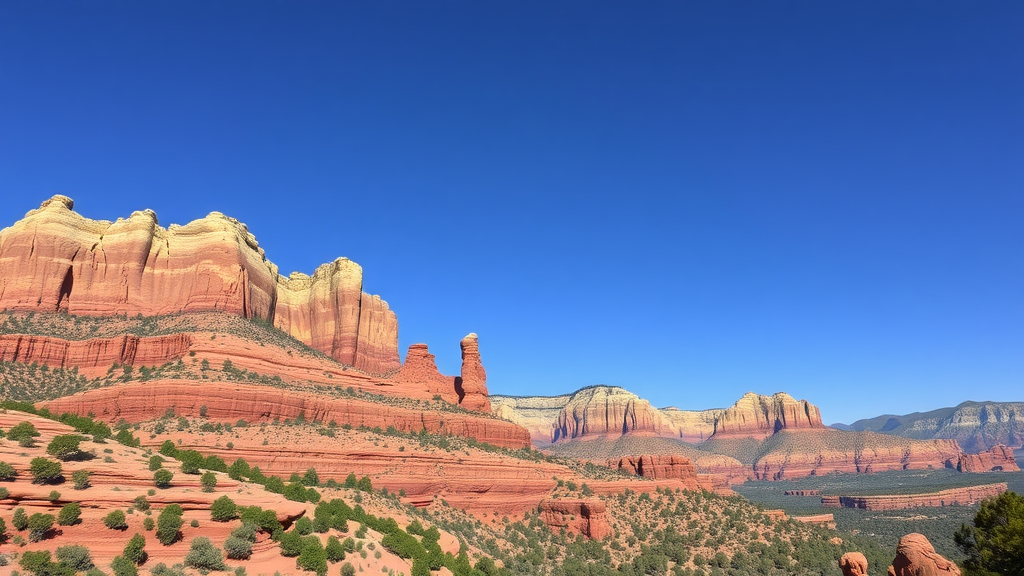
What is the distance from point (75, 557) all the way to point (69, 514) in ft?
6.37

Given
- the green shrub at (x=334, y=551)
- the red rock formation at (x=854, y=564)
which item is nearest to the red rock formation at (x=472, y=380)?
the green shrub at (x=334, y=551)

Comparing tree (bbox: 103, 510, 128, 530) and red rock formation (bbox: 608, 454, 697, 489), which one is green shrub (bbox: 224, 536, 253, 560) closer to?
tree (bbox: 103, 510, 128, 530)

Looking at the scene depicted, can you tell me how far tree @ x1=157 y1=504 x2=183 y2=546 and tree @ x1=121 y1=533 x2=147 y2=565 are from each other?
2.60 ft

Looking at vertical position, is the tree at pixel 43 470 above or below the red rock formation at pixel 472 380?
below

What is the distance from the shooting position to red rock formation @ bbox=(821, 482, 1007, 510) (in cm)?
11588

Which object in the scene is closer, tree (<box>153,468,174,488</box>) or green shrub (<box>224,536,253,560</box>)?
green shrub (<box>224,536,253,560</box>)

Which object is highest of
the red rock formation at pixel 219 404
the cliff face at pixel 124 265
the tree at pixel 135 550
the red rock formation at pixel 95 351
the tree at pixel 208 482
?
the cliff face at pixel 124 265

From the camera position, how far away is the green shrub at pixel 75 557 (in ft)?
68.7

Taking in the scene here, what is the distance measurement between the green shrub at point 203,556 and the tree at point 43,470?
6417 mm

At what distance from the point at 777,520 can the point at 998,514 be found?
1456 inches

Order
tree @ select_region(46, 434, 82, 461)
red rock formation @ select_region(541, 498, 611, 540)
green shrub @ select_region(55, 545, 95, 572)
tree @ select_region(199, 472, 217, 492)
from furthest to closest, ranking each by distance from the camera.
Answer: red rock formation @ select_region(541, 498, 611, 540), tree @ select_region(199, 472, 217, 492), tree @ select_region(46, 434, 82, 461), green shrub @ select_region(55, 545, 95, 572)

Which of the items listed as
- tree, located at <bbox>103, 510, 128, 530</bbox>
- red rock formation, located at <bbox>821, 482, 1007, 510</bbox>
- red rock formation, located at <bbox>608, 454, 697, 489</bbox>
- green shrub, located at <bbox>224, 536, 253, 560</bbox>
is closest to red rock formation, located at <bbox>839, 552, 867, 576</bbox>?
green shrub, located at <bbox>224, 536, 253, 560</bbox>

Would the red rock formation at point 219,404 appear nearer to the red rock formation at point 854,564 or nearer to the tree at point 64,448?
the tree at point 64,448

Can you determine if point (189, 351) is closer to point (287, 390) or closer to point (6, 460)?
point (287, 390)
